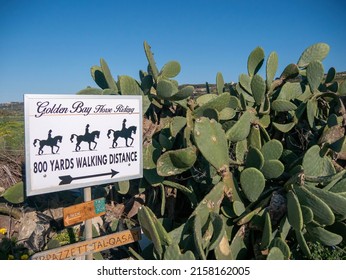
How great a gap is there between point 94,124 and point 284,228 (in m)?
1.33

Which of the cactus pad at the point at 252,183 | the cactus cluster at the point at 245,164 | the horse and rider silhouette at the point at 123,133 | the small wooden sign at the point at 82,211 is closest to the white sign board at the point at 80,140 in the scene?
the horse and rider silhouette at the point at 123,133

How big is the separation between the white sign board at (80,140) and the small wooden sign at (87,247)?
1.10 ft

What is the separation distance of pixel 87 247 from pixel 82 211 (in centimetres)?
23

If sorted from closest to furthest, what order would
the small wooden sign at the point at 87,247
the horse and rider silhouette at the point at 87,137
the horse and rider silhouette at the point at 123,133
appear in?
the small wooden sign at the point at 87,247, the horse and rider silhouette at the point at 87,137, the horse and rider silhouette at the point at 123,133

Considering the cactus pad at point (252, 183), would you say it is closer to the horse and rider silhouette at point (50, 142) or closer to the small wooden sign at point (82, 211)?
the small wooden sign at point (82, 211)

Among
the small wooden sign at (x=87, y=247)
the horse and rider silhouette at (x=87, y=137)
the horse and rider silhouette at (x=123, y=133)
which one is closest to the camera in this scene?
the small wooden sign at (x=87, y=247)

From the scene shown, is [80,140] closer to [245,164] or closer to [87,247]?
[87,247]

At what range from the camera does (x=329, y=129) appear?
2689 millimetres

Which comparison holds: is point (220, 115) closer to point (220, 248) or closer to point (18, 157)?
point (220, 248)

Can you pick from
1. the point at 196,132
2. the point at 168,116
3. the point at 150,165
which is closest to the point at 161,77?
the point at 168,116

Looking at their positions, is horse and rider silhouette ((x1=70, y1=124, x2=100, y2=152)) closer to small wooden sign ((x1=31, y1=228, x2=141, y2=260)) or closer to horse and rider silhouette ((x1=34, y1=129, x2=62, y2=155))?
horse and rider silhouette ((x1=34, y1=129, x2=62, y2=155))

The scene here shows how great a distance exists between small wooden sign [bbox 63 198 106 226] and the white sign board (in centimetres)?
13

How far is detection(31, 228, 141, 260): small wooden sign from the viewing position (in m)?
2.07

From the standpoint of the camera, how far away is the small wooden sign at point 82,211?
7.38 ft
